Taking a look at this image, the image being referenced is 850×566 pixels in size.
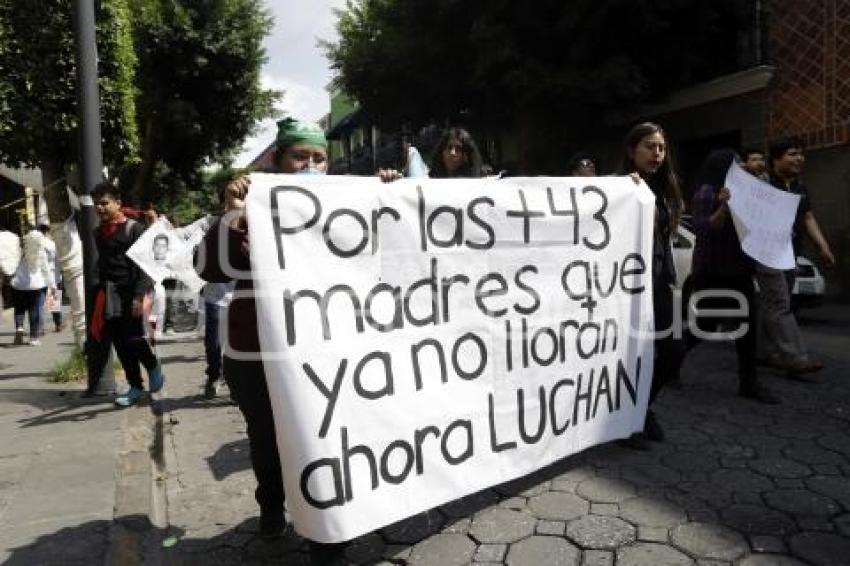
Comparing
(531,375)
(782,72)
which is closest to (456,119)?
(782,72)

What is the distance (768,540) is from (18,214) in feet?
64.1

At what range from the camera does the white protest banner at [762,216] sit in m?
4.76

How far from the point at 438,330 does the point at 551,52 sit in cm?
1234

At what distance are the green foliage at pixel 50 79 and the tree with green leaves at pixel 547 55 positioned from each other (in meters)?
8.04

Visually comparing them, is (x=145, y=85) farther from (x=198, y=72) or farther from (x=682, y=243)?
(x=682, y=243)

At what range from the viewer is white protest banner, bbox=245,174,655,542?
8.62 ft

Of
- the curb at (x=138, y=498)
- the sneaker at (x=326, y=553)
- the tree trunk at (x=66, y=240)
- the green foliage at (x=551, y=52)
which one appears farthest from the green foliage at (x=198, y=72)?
the sneaker at (x=326, y=553)

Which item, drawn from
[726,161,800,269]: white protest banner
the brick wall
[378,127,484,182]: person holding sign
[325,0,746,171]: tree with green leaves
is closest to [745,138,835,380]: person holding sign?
[726,161,800,269]: white protest banner

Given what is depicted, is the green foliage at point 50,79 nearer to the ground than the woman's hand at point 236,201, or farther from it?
farther from it

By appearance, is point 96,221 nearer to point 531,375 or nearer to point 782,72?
point 531,375

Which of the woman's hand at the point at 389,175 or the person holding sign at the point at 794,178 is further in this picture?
the person holding sign at the point at 794,178

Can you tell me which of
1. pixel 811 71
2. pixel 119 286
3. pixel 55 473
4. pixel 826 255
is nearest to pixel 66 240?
pixel 119 286

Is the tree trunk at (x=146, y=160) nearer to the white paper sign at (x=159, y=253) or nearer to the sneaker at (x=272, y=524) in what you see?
the white paper sign at (x=159, y=253)

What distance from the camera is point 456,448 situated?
3.02 m
